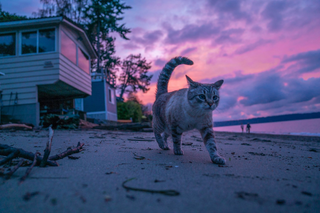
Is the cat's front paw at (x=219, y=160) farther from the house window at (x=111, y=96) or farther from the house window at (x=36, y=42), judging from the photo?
the house window at (x=111, y=96)

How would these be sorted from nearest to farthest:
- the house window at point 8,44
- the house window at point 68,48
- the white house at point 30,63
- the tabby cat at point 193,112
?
the tabby cat at point 193,112 → the white house at point 30,63 → the house window at point 8,44 → the house window at point 68,48

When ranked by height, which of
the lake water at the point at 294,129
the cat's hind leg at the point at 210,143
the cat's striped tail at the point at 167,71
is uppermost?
the cat's striped tail at the point at 167,71

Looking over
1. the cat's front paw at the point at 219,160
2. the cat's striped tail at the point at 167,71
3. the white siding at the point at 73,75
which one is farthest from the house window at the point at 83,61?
the cat's front paw at the point at 219,160

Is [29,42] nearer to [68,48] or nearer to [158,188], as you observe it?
[68,48]

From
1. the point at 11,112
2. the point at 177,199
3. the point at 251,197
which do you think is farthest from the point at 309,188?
the point at 11,112

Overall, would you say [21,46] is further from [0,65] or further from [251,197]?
[251,197]

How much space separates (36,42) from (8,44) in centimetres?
135

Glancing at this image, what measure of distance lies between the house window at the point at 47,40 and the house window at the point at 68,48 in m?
0.42

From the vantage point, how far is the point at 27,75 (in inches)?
350

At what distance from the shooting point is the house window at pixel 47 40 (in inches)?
358

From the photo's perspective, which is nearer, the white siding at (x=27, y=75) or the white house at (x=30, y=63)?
the white house at (x=30, y=63)

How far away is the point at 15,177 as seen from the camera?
150 centimetres

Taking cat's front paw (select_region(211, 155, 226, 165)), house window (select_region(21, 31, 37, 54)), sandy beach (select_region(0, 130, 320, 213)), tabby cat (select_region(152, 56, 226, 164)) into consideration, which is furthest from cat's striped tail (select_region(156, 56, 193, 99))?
house window (select_region(21, 31, 37, 54))

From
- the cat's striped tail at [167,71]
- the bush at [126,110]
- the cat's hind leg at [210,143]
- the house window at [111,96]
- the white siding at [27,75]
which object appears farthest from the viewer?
the bush at [126,110]
